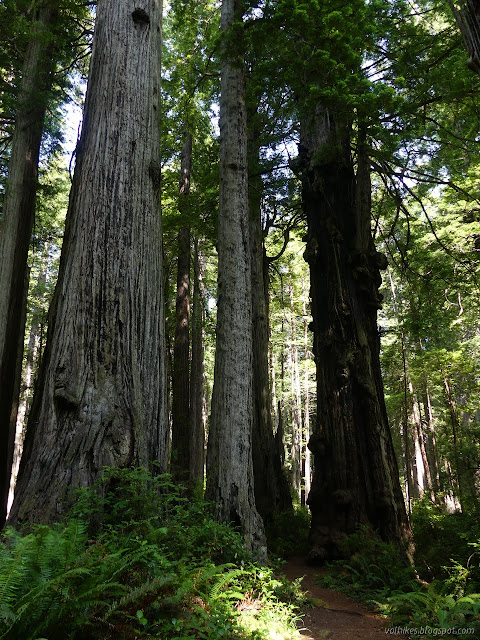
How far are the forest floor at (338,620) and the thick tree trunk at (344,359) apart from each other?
1521 millimetres

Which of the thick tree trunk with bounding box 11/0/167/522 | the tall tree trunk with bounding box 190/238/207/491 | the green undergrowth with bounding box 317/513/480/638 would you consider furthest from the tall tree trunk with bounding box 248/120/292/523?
the tall tree trunk with bounding box 190/238/207/491

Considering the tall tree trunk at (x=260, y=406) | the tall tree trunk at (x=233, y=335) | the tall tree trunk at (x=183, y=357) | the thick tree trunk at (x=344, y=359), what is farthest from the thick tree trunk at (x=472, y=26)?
the tall tree trunk at (x=183, y=357)

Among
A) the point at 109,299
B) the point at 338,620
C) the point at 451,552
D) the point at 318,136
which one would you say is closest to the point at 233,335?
the point at 109,299

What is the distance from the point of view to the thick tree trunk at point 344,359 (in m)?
6.89

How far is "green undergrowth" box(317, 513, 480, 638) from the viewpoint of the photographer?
3.62m

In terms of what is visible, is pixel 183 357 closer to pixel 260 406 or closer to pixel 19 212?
pixel 260 406

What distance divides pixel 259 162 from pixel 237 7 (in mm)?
3504

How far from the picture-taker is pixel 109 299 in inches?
161

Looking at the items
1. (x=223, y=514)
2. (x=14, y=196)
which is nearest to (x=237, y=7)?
(x=14, y=196)

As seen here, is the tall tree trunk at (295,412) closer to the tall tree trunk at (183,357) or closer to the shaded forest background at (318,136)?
the shaded forest background at (318,136)

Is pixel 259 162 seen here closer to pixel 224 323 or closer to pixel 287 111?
pixel 287 111

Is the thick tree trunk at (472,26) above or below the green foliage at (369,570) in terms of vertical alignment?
above

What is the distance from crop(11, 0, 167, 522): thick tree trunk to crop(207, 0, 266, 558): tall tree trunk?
3.90 ft

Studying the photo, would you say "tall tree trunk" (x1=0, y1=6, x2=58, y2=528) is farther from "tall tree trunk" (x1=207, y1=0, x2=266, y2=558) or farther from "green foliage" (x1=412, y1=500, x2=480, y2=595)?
"green foliage" (x1=412, y1=500, x2=480, y2=595)
